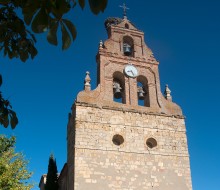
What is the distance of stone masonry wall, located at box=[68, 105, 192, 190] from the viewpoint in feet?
49.1

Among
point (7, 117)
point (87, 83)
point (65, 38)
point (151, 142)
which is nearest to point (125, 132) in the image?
point (151, 142)

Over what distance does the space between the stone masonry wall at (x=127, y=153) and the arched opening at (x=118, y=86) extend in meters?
1.61

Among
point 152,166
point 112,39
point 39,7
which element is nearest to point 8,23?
point 39,7

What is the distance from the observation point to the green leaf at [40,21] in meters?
1.91

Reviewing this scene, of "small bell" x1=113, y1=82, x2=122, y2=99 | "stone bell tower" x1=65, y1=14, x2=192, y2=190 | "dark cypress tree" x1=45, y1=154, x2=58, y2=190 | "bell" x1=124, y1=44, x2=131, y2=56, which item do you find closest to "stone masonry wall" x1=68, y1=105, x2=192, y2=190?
"stone bell tower" x1=65, y1=14, x2=192, y2=190

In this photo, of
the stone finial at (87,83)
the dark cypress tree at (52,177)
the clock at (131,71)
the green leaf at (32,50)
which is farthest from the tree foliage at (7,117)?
the dark cypress tree at (52,177)

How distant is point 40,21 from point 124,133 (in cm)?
1455

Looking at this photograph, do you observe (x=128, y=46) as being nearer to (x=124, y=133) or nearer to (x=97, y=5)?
(x=124, y=133)

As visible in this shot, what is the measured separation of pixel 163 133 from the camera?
16.9m

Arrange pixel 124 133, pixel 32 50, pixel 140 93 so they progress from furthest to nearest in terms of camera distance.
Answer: pixel 140 93 → pixel 124 133 → pixel 32 50

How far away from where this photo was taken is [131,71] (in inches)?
720

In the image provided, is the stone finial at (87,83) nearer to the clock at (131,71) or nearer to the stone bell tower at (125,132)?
the stone bell tower at (125,132)

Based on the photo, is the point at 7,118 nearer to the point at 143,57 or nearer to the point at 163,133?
the point at 163,133

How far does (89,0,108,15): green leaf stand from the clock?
53.1 feet
